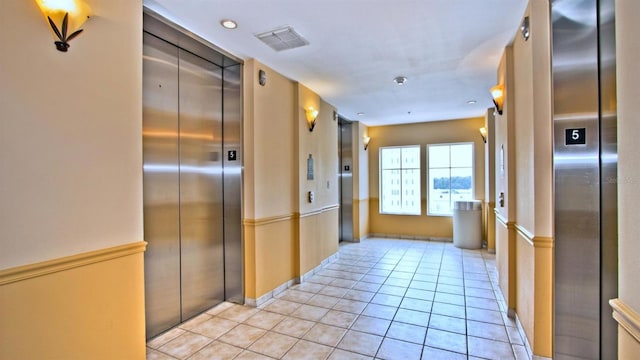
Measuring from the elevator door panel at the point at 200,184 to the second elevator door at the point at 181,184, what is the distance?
0.4 inches

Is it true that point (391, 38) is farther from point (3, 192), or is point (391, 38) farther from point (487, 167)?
point (487, 167)

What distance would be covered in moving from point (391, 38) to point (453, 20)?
0.57m

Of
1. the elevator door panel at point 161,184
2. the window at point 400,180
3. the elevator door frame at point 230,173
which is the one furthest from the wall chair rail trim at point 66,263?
the window at point 400,180

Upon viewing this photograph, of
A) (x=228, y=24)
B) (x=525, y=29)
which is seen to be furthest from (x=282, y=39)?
(x=525, y=29)

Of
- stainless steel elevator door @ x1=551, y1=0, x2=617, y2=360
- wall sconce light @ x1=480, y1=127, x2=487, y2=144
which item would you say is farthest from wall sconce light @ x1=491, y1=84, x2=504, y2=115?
wall sconce light @ x1=480, y1=127, x2=487, y2=144

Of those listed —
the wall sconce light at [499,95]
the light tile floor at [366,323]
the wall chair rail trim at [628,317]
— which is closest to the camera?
the wall chair rail trim at [628,317]

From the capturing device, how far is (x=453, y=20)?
Result: 2.62 meters

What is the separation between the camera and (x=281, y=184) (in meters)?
3.99

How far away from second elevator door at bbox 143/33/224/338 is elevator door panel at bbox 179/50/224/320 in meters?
0.01

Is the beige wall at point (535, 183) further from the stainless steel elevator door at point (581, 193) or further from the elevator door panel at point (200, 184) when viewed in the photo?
the elevator door panel at point (200, 184)

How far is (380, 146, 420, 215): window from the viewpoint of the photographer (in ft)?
24.1

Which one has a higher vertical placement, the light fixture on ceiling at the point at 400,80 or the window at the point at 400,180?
the light fixture on ceiling at the point at 400,80

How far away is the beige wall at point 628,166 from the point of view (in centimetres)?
102

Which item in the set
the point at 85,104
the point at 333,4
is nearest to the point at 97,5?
the point at 85,104
